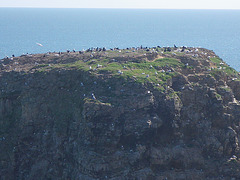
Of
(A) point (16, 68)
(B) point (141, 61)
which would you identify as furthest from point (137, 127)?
(A) point (16, 68)

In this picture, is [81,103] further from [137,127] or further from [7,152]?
[7,152]

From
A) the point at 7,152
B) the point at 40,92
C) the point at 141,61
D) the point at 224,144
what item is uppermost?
the point at 141,61

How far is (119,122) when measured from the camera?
38.4m

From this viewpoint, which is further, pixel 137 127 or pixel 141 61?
pixel 141 61

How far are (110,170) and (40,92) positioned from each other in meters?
14.7

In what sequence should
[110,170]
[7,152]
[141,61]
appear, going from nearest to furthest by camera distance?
[110,170], [7,152], [141,61]

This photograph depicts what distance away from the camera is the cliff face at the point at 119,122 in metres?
37.6

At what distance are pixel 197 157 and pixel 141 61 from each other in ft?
53.1

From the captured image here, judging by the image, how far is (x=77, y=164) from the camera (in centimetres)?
3747

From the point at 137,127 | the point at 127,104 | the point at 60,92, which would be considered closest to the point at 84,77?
the point at 60,92

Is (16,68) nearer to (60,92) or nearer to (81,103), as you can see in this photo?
(60,92)

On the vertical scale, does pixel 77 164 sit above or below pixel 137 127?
below

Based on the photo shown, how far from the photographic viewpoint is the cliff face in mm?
37625

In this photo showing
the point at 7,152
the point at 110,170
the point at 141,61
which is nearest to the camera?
the point at 110,170
